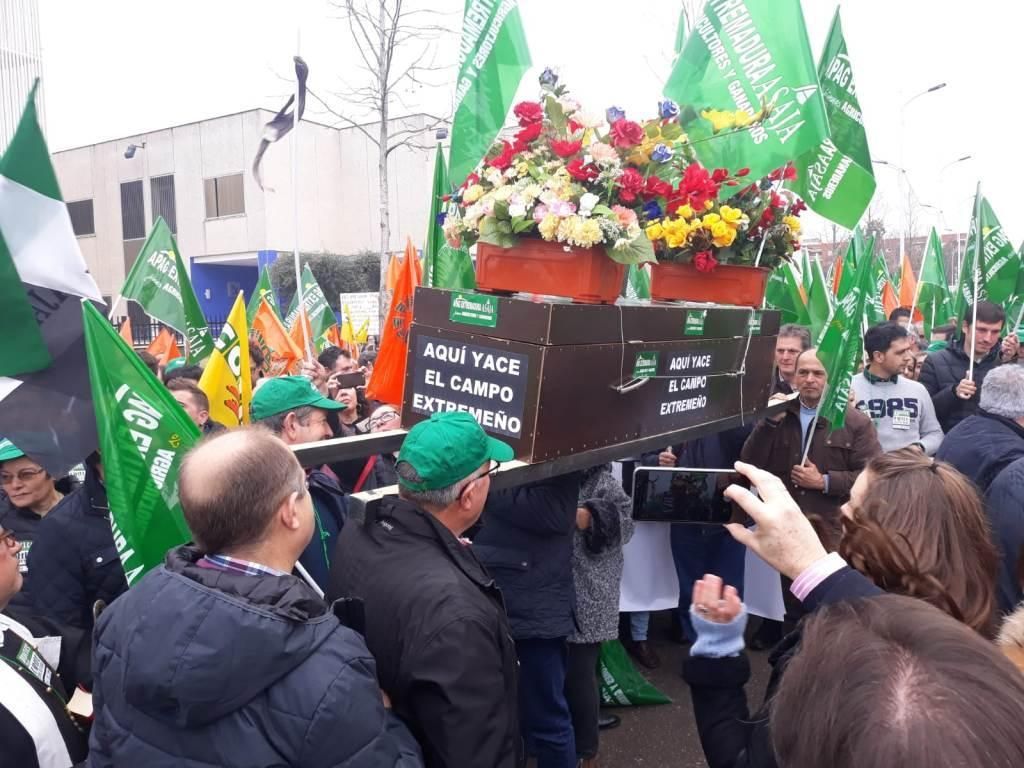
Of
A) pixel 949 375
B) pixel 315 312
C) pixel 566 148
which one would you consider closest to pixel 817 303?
pixel 949 375

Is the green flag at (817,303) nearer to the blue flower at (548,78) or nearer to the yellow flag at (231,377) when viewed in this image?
the blue flower at (548,78)

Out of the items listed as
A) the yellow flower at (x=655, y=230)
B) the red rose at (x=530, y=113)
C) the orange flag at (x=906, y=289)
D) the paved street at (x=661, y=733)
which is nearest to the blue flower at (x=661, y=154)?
the yellow flower at (x=655, y=230)

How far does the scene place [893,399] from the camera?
5211mm

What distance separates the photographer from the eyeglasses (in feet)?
10.3

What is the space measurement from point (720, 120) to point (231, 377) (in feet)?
10.2

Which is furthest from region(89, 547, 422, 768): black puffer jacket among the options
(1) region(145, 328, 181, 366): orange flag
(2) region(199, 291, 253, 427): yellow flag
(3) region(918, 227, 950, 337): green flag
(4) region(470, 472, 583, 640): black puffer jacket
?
(3) region(918, 227, 950, 337): green flag

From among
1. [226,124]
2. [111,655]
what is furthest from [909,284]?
[226,124]

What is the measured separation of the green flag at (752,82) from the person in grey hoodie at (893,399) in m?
2.26

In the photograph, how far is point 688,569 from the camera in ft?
15.9

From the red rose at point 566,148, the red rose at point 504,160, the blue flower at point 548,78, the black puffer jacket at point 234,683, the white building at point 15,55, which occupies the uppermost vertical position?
the white building at point 15,55

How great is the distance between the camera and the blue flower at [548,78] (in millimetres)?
2869

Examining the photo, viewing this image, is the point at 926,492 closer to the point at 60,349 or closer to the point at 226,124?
the point at 60,349

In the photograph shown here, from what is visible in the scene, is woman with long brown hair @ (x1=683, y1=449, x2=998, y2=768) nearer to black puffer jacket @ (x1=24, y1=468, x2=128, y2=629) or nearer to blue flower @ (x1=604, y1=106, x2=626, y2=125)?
blue flower @ (x1=604, y1=106, x2=626, y2=125)

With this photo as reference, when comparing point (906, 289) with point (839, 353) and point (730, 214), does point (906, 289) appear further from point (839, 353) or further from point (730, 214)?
point (730, 214)
